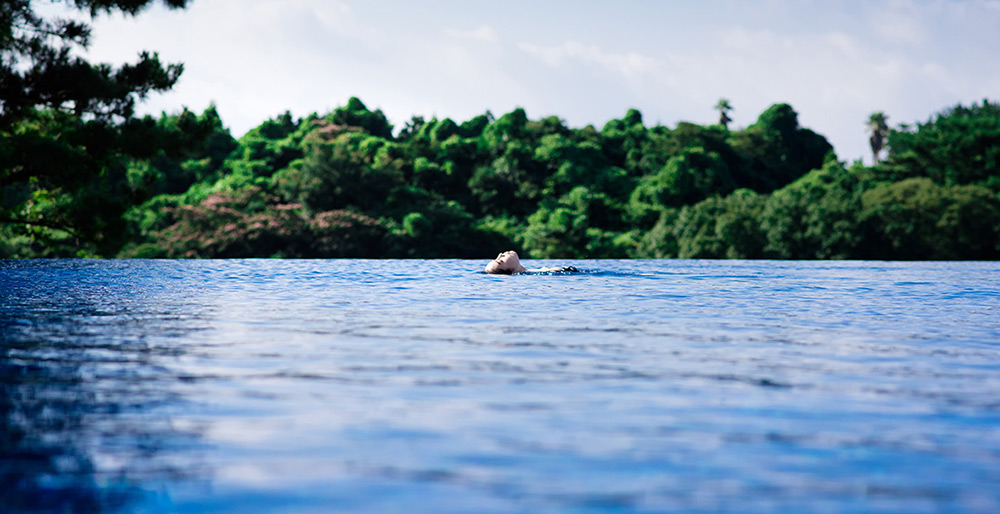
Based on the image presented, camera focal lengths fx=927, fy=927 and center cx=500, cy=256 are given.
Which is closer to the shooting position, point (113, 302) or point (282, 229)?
point (113, 302)

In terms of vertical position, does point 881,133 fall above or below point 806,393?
above

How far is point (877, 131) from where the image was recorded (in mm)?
88375

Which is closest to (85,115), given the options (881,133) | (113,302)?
(113,302)

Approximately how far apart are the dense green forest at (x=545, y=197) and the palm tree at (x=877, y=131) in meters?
21.6

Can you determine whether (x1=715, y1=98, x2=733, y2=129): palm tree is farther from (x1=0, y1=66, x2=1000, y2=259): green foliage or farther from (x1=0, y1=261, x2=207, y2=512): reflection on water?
(x1=0, y1=261, x2=207, y2=512): reflection on water

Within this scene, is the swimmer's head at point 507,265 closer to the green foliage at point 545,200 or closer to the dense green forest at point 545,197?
the dense green forest at point 545,197

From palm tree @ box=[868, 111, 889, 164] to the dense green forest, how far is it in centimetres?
2157

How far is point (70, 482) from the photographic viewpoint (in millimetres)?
3375

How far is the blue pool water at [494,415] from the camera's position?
3.29 metres

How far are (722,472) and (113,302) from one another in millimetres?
10956

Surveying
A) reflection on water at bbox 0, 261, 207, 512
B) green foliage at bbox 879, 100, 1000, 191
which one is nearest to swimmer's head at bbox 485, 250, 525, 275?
reflection on water at bbox 0, 261, 207, 512

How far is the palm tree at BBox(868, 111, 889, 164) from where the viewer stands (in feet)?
289

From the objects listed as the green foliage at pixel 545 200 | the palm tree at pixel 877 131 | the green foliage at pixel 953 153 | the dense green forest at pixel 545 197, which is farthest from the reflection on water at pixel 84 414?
the palm tree at pixel 877 131

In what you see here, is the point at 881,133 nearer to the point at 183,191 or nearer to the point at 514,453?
the point at 183,191
